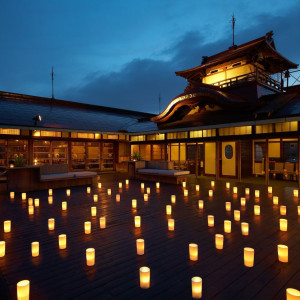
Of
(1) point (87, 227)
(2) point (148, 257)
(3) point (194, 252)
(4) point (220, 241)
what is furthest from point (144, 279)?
(1) point (87, 227)

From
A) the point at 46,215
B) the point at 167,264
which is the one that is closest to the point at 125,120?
the point at 46,215

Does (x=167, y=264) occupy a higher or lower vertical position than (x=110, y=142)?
lower

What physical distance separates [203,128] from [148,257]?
10.0 meters

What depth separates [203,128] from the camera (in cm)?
1251

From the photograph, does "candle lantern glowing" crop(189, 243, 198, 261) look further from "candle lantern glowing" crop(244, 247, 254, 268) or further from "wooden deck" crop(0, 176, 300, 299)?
"candle lantern glowing" crop(244, 247, 254, 268)

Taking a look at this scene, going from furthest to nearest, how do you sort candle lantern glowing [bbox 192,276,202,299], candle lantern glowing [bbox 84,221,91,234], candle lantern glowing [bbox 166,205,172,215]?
candle lantern glowing [bbox 166,205,172,215] < candle lantern glowing [bbox 84,221,91,234] < candle lantern glowing [bbox 192,276,202,299]

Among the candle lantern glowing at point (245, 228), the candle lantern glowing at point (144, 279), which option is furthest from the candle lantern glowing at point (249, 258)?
the candle lantern glowing at point (144, 279)

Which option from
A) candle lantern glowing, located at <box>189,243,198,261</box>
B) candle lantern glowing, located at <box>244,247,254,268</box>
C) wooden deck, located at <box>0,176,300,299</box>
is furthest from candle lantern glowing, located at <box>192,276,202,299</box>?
candle lantern glowing, located at <box>244,247,254,268</box>

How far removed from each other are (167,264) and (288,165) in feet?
42.7

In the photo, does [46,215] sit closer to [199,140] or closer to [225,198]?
[225,198]

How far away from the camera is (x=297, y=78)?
1507 cm

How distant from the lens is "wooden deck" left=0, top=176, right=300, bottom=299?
2611 millimetres

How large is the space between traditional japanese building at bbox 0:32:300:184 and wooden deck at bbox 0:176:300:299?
7.10 metres

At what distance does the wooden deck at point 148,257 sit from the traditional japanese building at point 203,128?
7102 millimetres
